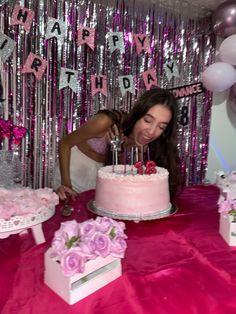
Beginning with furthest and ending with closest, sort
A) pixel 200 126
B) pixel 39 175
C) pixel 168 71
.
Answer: pixel 200 126
pixel 168 71
pixel 39 175

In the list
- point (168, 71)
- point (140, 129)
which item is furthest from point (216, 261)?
point (168, 71)

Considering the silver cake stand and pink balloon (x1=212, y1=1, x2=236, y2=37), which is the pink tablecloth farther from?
pink balloon (x1=212, y1=1, x2=236, y2=37)

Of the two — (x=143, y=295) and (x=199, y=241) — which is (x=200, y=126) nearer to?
(x=199, y=241)

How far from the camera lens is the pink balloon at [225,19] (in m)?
3.06

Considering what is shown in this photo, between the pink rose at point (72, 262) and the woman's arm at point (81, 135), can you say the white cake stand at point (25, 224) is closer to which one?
the pink rose at point (72, 262)

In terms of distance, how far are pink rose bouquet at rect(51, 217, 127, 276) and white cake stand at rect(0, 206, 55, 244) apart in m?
0.21

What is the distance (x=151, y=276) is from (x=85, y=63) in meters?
2.53

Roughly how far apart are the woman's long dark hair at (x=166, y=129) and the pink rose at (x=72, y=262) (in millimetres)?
951

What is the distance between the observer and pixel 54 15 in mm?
2844

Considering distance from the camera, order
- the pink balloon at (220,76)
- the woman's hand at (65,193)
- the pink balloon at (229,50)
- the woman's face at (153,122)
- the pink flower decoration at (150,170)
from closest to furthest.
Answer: the pink flower decoration at (150,170) → the woman's hand at (65,193) → the woman's face at (153,122) → the pink balloon at (229,50) → the pink balloon at (220,76)

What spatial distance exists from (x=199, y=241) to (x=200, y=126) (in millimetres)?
2904

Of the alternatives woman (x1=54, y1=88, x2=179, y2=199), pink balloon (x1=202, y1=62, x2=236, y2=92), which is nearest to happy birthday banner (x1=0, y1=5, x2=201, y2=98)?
pink balloon (x1=202, y1=62, x2=236, y2=92)

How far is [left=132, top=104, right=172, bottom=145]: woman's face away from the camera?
61.4 inches

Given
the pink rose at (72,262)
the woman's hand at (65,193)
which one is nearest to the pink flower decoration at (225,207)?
the pink rose at (72,262)
